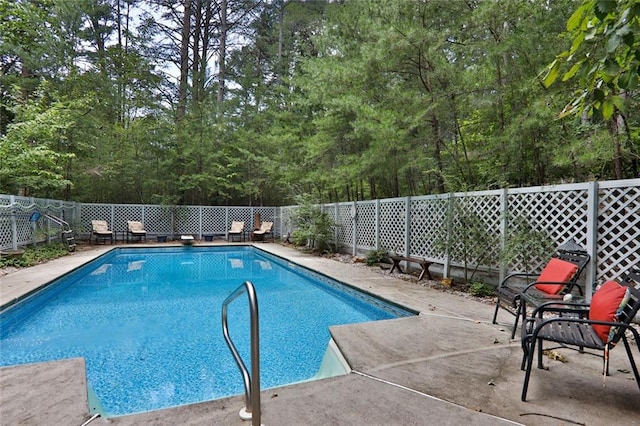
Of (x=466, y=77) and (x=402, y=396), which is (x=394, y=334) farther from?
(x=466, y=77)

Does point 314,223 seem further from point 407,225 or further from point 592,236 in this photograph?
point 592,236

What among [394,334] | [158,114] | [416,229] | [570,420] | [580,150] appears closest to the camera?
[570,420]

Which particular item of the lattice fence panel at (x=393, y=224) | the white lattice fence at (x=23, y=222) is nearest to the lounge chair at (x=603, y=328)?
the lattice fence panel at (x=393, y=224)

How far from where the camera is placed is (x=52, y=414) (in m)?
1.76

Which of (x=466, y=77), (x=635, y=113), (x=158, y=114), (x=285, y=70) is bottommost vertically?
(x=635, y=113)

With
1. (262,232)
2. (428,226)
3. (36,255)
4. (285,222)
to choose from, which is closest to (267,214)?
(262,232)

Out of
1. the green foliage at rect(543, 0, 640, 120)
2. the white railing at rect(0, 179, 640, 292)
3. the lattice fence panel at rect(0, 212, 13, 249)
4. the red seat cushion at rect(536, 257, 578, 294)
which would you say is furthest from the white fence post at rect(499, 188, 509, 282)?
the lattice fence panel at rect(0, 212, 13, 249)

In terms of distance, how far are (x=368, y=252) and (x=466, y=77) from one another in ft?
13.7

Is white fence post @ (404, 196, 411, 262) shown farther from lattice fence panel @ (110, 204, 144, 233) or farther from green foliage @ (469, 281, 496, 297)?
lattice fence panel @ (110, 204, 144, 233)

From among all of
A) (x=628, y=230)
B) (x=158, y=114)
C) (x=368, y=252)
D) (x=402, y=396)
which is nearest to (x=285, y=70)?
(x=158, y=114)

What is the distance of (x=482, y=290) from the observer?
4691 mm

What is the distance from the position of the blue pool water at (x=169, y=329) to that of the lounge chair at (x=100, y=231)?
4728 mm

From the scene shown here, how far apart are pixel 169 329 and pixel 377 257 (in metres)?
4.63

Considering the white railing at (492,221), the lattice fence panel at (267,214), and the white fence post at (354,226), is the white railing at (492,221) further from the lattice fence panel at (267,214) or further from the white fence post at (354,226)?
the lattice fence panel at (267,214)
